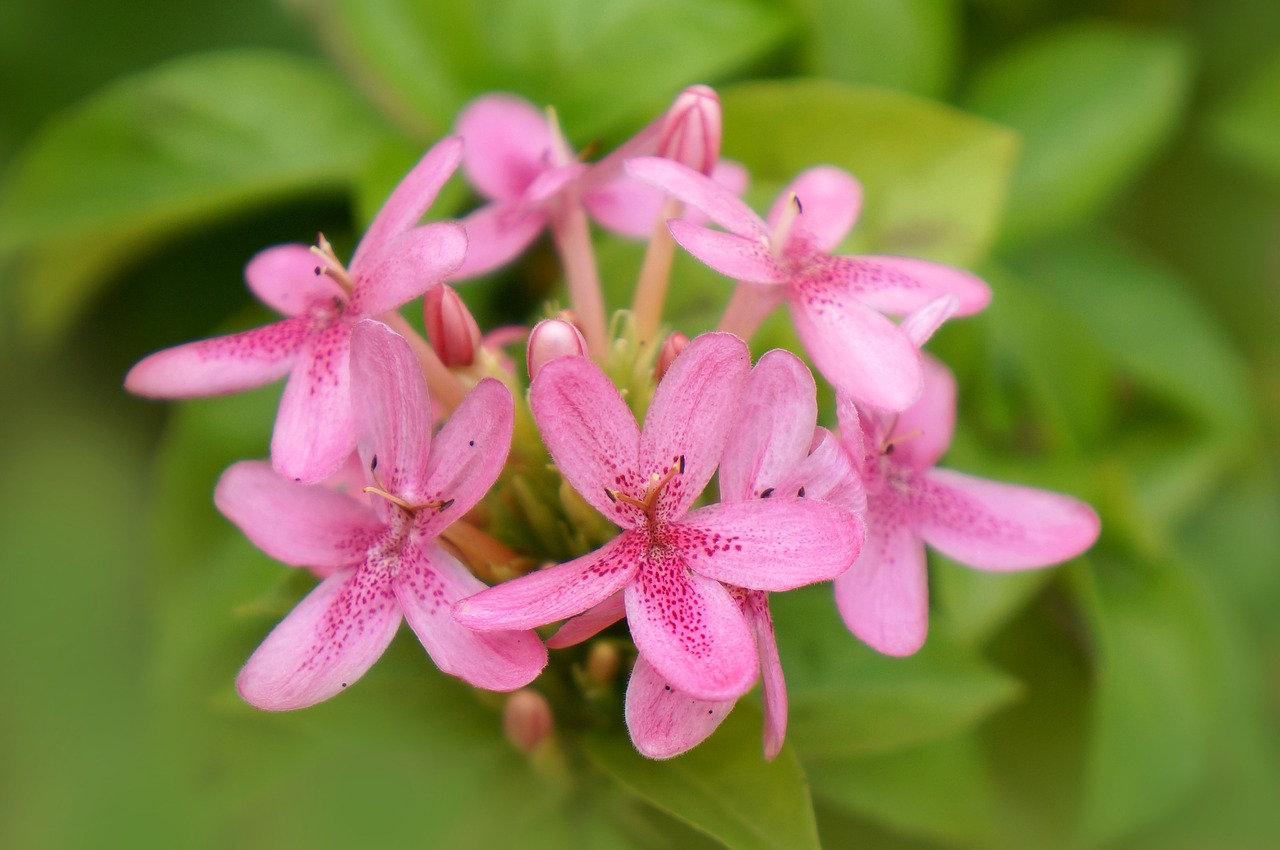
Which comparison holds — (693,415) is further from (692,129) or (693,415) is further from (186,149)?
(186,149)

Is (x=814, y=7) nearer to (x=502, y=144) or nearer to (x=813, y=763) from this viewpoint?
(x=502, y=144)

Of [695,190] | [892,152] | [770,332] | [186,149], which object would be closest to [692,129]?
[695,190]

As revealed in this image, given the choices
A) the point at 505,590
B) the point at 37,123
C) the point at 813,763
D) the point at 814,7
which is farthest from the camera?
the point at 37,123

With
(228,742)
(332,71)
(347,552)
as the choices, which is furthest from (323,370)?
(332,71)

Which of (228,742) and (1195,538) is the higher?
(228,742)

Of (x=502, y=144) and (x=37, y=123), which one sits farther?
(x=37, y=123)

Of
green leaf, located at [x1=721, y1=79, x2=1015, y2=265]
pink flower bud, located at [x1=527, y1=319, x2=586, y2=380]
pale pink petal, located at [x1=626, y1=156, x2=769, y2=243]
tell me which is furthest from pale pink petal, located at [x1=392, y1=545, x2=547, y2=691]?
green leaf, located at [x1=721, y1=79, x2=1015, y2=265]

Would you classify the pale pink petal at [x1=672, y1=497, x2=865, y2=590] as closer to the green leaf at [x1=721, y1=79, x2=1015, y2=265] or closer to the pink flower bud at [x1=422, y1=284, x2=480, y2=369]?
the pink flower bud at [x1=422, y1=284, x2=480, y2=369]
